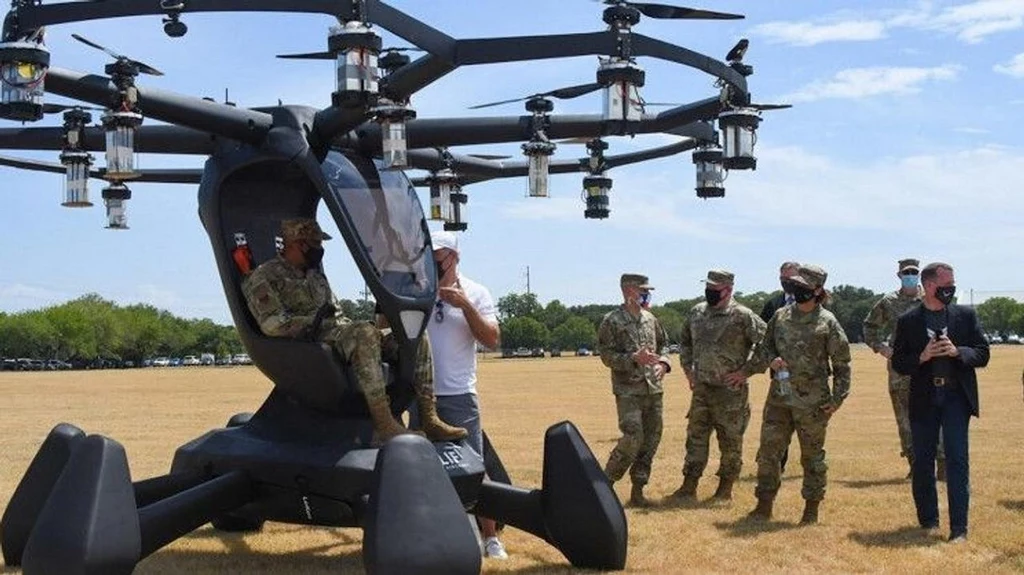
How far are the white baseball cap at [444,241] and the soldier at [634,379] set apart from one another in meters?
3.42

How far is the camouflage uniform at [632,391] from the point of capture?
1117 centimetres

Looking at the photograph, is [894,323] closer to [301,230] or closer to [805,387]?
[805,387]

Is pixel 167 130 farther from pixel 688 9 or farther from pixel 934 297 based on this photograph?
pixel 934 297

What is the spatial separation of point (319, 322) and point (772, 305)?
6998mm

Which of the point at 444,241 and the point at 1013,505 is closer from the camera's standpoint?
the point at 444,241

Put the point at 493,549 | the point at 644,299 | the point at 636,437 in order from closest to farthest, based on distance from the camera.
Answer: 1. the point at 493,549
2. the point at 636,437
3. the point at 644,299

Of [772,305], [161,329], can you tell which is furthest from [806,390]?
[161,329]

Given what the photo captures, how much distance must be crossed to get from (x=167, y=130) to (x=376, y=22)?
242 centimetres

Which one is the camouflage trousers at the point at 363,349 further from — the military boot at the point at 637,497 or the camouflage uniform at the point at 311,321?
Answer: the military boot at the point at 637,497

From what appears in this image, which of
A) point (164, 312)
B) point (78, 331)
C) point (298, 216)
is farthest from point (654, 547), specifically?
point (164, 312)

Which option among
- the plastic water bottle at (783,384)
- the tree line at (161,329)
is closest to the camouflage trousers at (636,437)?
the plastic water bottle at (783,384)

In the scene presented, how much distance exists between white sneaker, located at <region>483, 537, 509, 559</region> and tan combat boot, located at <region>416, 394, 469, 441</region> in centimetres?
110

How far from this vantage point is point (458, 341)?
855 centimetres

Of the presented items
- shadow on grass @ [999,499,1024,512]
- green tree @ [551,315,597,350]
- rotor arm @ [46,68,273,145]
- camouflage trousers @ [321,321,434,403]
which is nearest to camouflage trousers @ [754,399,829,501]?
shadow on grass @ [999,499,1024,512]
